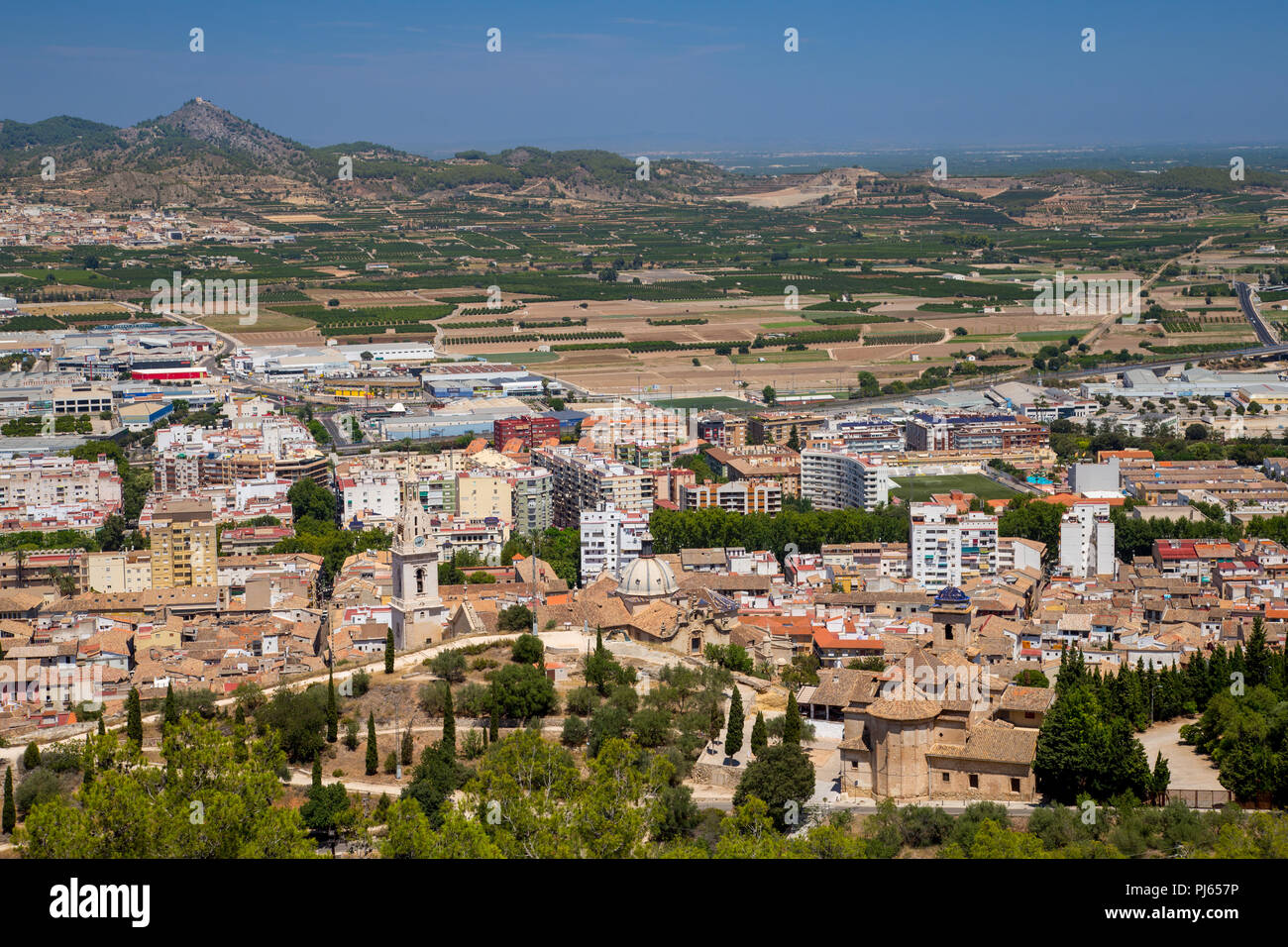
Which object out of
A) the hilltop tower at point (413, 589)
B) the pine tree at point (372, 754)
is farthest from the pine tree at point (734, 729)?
the hilltop tower at point (413, 589)

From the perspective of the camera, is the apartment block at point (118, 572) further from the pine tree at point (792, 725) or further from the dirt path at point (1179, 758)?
the dirt path at point (1179, 758)

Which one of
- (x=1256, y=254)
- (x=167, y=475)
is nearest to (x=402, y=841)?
(x=167, y=475)

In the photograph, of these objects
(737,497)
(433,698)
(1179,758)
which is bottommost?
(1179,758)

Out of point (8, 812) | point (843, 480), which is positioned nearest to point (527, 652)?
point (8, 812)

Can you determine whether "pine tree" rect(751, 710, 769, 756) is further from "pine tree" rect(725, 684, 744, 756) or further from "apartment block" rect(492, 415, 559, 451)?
"apartment block" rect(492, 415, 559, 451)

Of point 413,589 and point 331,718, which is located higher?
point 413,589

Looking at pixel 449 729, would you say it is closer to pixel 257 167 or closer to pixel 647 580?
pixel 647 580

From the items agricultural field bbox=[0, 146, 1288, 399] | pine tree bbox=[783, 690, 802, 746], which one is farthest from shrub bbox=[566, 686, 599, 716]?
agricultural field bbox=[0, 146, 1288, 399]
